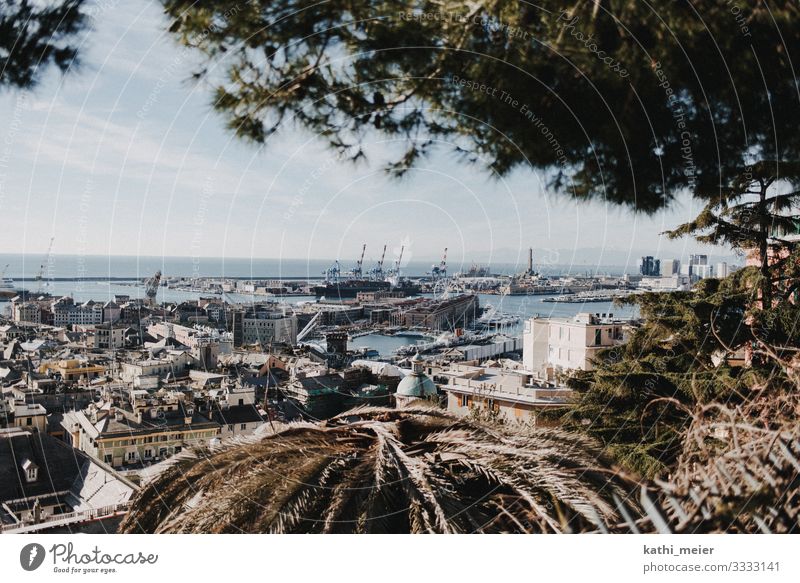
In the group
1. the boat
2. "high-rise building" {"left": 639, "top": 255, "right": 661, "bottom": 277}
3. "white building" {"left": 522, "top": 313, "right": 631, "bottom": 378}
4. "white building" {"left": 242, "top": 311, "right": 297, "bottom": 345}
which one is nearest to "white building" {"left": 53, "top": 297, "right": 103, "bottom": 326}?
"white building" {"left": 242, "top": 311, "right": 297, "bottom": 345}

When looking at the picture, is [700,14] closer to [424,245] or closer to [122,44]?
[424,245]

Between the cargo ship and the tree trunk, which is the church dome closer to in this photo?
the cargo ship

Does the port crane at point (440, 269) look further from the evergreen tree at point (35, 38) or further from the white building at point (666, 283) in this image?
the evergreen tree at point (35, 38)

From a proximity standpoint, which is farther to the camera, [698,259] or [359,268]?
[698,259]

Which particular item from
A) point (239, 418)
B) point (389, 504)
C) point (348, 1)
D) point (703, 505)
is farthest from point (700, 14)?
point (239, 418)

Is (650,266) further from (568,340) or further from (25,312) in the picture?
(25,312)

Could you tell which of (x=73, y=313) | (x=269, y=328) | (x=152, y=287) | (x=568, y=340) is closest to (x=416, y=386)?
(x=269, y=328)
